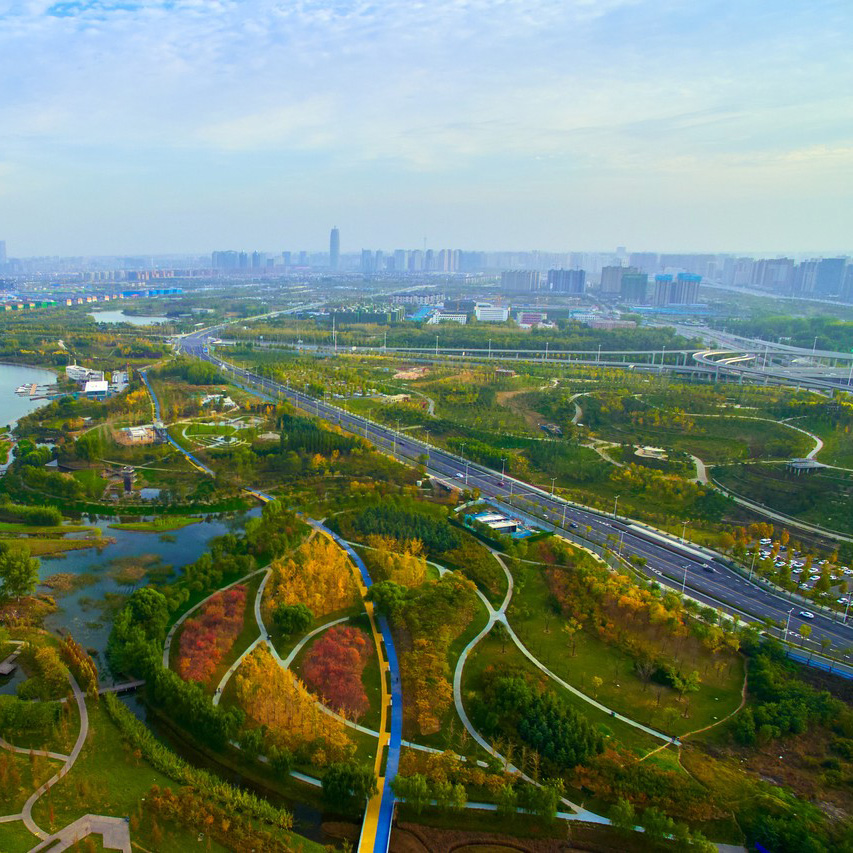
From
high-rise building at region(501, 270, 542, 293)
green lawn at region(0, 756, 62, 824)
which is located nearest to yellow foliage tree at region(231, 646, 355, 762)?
green lawn at region(0, 756, 62, 824)

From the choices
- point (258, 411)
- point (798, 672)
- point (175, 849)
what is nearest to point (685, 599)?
Result: point (798, 672)

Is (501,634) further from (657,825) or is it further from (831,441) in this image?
(831,441)

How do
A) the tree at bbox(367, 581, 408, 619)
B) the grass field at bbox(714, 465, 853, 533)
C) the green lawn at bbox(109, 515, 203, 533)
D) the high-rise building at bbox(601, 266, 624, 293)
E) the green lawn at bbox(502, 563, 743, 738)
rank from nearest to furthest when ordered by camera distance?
the green lawn at bbox(502, 563, 743, 738) → the tree at bbox(367, 581, 408, 619) → the green lawn at bbox(109, 515, 203, 533) → the grass field at bbox(714, 465, 853, 533) → the high-rise building at bbox(601, 266, 624, 293)

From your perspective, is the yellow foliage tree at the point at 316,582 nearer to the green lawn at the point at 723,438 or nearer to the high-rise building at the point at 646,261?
the green lawn at the point at 723,438

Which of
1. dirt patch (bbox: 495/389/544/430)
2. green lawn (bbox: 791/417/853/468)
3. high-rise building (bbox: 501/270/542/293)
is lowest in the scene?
dirt patch (bbox: 495/389/544/430)

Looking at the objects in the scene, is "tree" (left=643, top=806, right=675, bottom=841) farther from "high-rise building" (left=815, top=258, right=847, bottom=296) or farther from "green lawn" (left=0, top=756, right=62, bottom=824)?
→ "high-rise building" (left=815, top=258, right=847, bottom=296)

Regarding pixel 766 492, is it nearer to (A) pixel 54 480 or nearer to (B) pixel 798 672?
(B) pixel 798 672

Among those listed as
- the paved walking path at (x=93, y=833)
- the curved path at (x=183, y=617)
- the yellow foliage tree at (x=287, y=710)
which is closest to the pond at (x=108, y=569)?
the curved path at (x=183, y=617)
